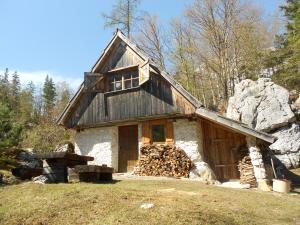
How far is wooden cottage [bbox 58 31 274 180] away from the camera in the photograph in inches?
543

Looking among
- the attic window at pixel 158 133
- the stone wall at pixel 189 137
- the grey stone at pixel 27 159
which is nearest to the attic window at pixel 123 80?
the attic window at pixel 158 133

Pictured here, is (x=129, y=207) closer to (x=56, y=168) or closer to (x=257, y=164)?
(x=56, y=168)

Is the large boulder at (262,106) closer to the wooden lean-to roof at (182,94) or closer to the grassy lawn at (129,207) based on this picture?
the wooden lean-to roof at (182,94)

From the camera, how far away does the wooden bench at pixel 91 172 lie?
9.57 m

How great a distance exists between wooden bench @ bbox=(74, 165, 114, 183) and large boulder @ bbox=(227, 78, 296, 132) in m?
13.7

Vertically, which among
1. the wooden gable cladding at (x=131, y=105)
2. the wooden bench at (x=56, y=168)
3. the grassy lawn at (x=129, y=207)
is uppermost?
the wooden gable cladding at (x=131, y=105)

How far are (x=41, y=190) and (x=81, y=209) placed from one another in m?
2.25

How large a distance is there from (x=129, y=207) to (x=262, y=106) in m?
17.1

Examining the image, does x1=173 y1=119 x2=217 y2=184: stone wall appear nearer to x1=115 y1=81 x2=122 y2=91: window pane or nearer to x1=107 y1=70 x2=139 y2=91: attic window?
x1=107 y1=70 x2=139 y2=91: attic window

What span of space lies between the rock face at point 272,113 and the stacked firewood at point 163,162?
8519 mm

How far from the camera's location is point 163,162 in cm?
1365

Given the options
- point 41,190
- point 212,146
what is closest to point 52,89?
point 212,146

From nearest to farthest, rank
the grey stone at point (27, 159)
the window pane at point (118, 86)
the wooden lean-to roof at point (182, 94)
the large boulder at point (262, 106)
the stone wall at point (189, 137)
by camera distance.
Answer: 1. the wooden lean-to roof at point (182, 94)
2. the grey stone at point (27, 159)
3. the stone wall at point (189, 137)
4. the window pane at point (118, 86)
5. the large boulder at point (262, 106)

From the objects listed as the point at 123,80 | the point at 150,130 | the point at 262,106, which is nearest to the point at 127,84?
the point at 123,80
